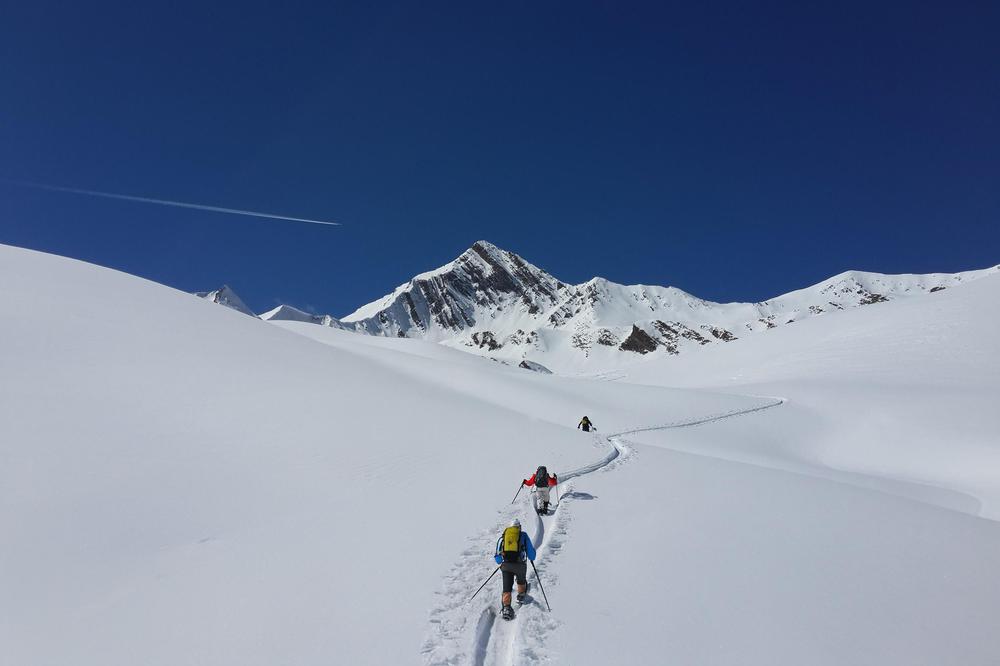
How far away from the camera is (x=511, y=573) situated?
7211 mm

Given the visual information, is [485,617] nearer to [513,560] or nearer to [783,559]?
[513,560]

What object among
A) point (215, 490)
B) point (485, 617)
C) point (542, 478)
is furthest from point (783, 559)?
point (215, 490)

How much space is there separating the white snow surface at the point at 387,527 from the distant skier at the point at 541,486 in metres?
0.35

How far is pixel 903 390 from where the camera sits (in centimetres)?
3894

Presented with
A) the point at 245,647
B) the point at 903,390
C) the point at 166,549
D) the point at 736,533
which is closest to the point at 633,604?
the point at 736,533

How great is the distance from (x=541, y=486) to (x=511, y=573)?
4.50 metres

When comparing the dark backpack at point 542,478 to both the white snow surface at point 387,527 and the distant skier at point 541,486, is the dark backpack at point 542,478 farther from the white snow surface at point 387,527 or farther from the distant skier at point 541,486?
the white snow surface at point 387,527

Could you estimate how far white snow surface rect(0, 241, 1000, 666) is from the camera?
6.47 metres

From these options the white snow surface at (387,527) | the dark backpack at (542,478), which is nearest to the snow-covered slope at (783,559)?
the white snow surface at (387,527)

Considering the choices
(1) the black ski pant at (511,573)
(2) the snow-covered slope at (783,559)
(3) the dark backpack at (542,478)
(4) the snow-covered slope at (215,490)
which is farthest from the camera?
(3) the dark backpack at (542,478)

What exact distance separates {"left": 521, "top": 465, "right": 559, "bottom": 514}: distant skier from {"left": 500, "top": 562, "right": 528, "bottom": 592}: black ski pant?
4.22 meters

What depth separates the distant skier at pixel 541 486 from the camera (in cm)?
1159

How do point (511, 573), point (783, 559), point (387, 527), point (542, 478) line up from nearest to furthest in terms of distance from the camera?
1. point (511, 573)
2. point (783, 559)
3. point (387, 527)
4. point (542, 478)

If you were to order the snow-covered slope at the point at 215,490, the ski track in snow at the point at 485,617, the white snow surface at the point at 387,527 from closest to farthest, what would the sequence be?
the ski track in snow at the point at 485,617
the snow-covered slope at the point at 215,490
the white snow surface at the point at 387,527
